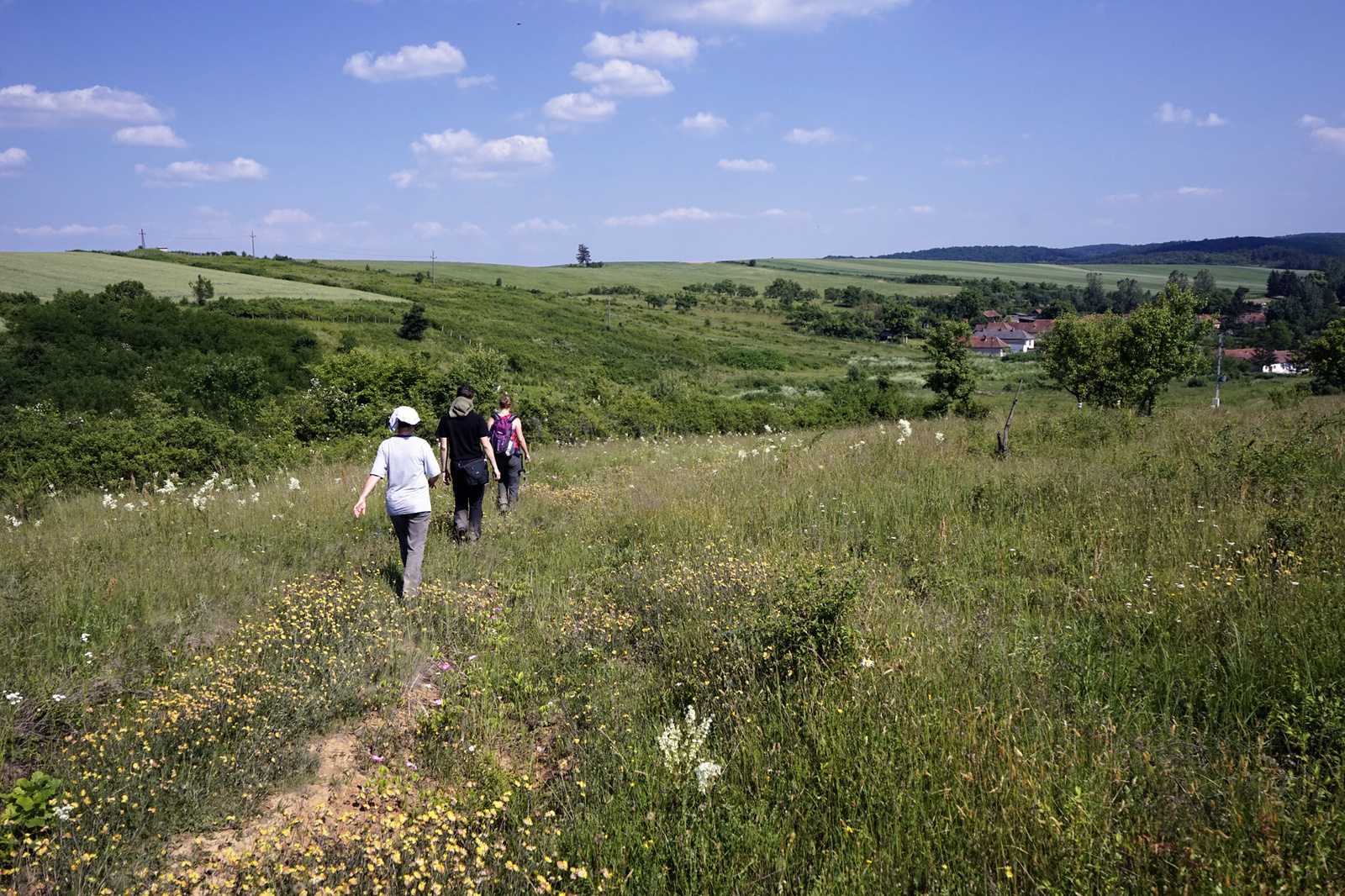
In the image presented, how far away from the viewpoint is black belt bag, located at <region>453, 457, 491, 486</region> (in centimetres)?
767

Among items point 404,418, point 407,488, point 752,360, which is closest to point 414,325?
point 752,360

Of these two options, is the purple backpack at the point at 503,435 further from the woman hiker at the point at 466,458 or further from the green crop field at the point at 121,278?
the green crop field at the point at 121,278

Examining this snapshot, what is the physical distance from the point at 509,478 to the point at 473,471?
167 cm

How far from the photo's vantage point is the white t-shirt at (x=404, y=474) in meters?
6.21

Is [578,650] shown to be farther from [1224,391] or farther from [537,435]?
[1224,391]

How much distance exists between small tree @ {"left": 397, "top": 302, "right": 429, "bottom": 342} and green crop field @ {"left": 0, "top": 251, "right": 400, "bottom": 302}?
1073cm

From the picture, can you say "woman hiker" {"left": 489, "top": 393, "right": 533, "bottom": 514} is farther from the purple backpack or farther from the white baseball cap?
the white baseball cap

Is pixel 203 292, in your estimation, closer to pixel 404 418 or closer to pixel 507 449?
pixel 507 449

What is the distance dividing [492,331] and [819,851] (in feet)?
215

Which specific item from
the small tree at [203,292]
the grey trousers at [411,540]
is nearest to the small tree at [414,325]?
the small tree at [203,292]

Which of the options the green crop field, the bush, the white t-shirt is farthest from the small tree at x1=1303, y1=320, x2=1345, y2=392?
the green crop field

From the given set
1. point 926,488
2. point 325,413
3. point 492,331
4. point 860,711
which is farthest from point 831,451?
point 492,331

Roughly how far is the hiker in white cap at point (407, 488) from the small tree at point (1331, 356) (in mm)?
48051

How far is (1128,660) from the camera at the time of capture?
13.6 feet
